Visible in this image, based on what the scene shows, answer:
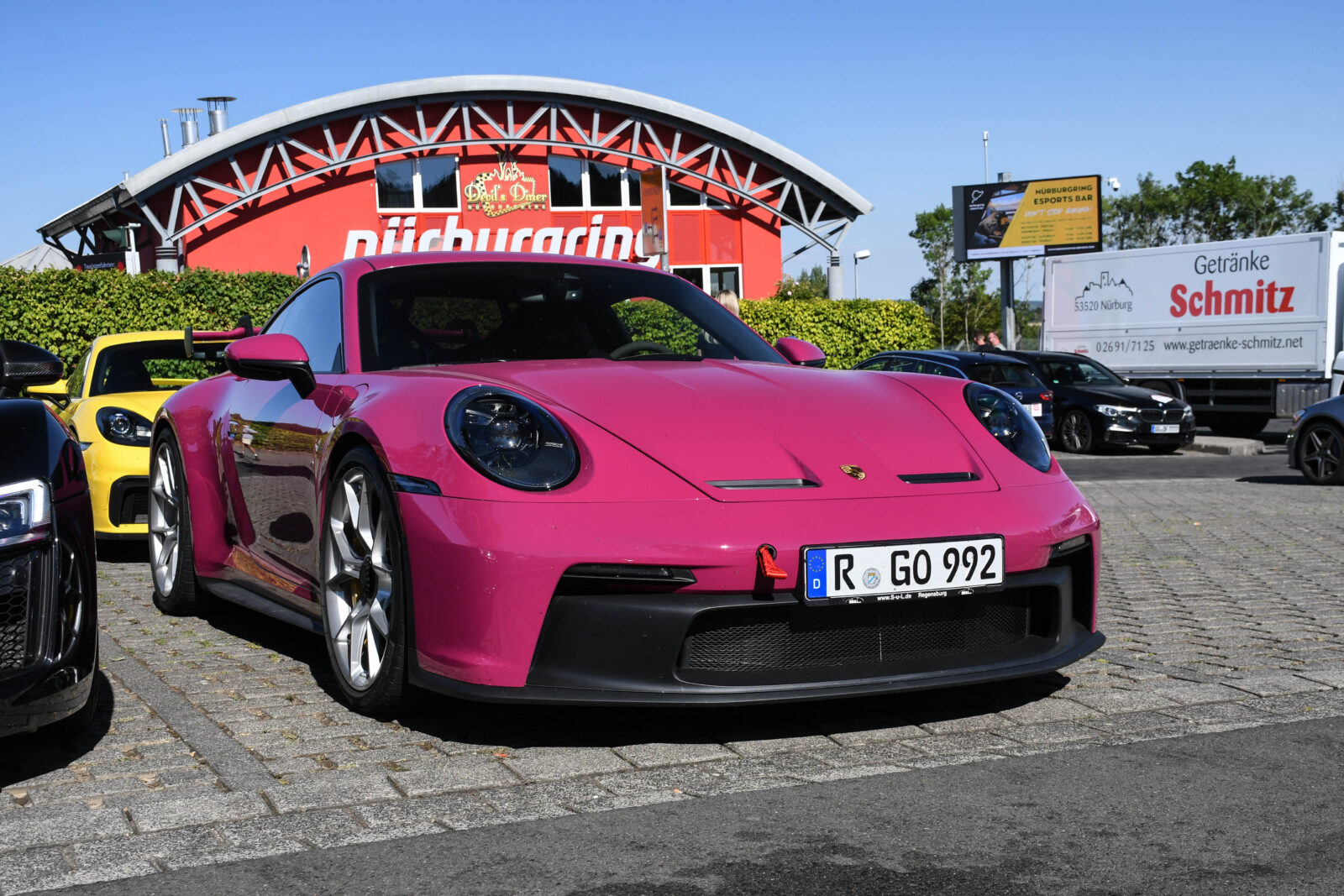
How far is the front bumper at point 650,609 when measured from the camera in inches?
134

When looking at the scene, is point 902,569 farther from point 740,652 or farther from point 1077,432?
point 1077,432

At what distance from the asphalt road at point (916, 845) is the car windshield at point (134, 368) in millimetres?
6037

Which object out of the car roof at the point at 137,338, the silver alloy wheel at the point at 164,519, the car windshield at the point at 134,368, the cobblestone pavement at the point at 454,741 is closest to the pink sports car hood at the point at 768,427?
the cobblestone pavement at the point at 454,741

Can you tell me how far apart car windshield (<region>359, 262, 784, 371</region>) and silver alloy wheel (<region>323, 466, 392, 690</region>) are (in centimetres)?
56

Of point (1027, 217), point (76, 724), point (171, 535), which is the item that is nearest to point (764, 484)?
point (76, 724)

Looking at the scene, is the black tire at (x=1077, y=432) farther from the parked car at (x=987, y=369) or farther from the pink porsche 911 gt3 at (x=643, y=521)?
the pink porsche 911 gt3 at (x=643, y=521)

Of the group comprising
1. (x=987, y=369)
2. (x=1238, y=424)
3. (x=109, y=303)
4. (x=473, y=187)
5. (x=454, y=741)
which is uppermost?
(x=473, y=187)

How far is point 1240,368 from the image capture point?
2184 cm

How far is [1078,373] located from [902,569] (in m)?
17.3

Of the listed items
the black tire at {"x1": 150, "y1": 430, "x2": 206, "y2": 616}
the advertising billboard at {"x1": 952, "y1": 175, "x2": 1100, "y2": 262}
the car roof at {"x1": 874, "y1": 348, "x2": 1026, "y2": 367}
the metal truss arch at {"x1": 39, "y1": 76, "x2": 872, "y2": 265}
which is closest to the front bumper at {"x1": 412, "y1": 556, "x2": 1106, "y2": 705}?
the black tire at {"x1": 150, "y1": 430, "x2": 206, "y2": 616}

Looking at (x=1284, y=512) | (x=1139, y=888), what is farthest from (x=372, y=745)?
(x=1284, y=512)

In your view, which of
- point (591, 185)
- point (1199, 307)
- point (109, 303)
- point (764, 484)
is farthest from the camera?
point (591, 185)

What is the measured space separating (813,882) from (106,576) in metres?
5.74

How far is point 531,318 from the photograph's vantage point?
4832mm
